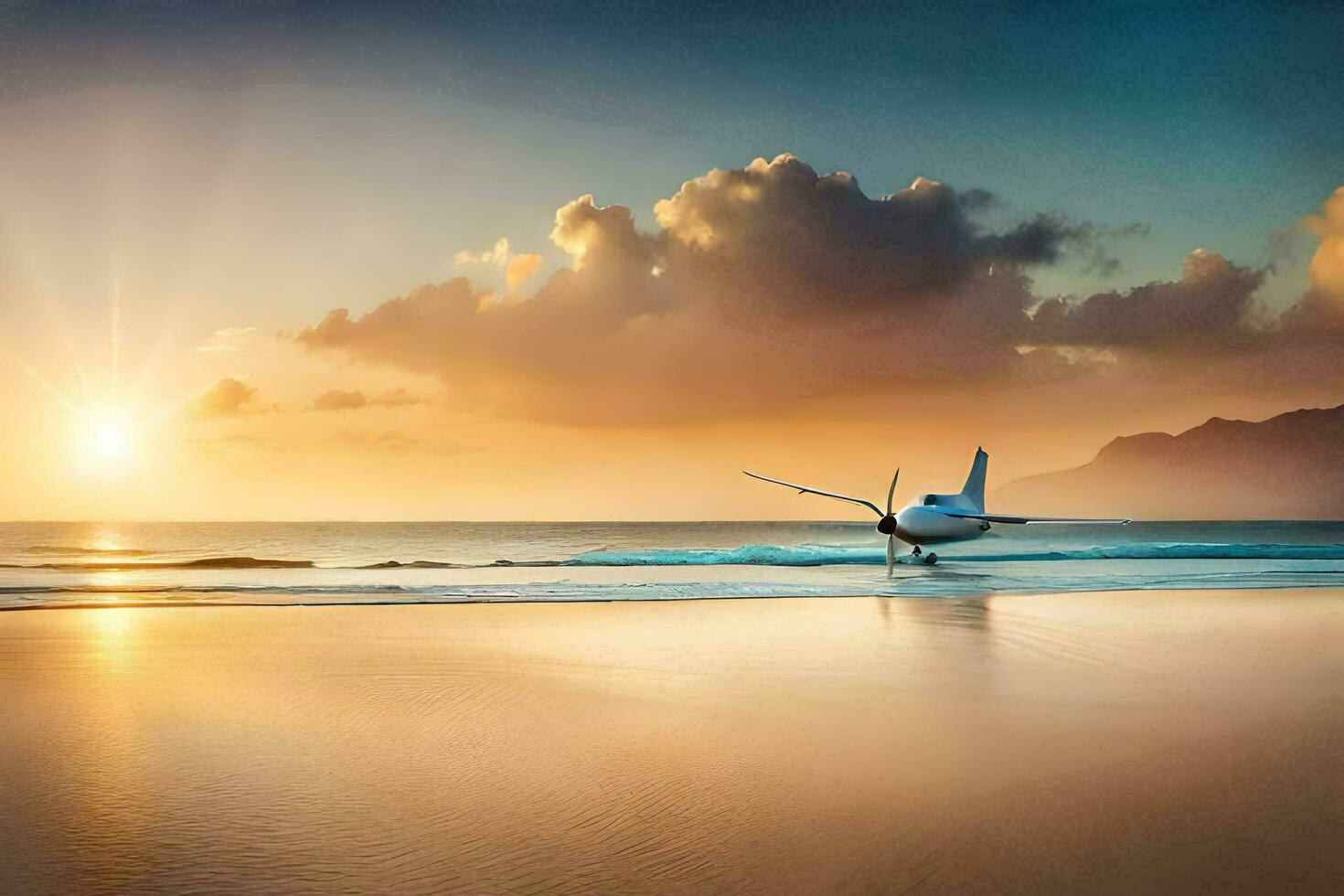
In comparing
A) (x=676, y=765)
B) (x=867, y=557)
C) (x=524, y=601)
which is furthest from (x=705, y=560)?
(x=676, y=765)

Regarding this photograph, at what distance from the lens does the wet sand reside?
156 inches

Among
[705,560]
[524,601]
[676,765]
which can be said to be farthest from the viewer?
[705,560]

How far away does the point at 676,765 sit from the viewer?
18.4 ft

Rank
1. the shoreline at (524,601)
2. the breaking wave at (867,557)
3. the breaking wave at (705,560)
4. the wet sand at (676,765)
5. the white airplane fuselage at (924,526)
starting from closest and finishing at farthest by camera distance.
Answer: the wet sand at (676,765), the shoreline at (524,601), the breaking wave at (705,560), the white airplane fuselage at (924,526), the breaking wave at (867,557)

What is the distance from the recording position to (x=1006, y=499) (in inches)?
6166

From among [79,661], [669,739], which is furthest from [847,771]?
[79,661]

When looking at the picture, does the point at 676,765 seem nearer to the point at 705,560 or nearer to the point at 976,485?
the point at 705,560

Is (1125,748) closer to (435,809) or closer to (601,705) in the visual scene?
(601,705)

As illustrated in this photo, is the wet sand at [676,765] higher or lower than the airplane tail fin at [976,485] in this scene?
lower

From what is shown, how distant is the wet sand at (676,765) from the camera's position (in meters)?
3.96

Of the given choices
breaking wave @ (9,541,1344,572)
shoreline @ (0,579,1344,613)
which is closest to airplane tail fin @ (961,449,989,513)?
breaking wave @ (9,541,1344,572)

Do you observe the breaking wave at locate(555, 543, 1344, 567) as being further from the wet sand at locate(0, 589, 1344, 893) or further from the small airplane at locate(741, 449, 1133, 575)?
the wet sand at locate(0, 589, 1344, 893)

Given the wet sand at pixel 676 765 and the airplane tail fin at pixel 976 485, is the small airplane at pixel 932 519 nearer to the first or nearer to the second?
the airplane tail fin at pixel 976 485

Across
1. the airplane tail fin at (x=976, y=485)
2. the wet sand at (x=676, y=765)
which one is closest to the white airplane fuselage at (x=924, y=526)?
the airplane tail fin at (x=976, y=485)
